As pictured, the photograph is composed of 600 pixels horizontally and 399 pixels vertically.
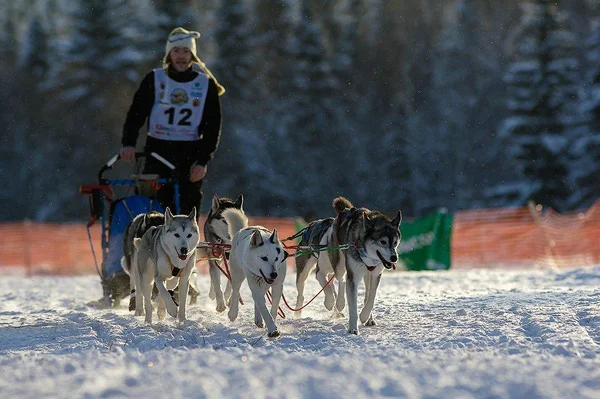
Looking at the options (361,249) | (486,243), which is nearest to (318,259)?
(361,249)

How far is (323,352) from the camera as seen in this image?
17.2 ft

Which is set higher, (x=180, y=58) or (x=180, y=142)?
(x=180, y=58)

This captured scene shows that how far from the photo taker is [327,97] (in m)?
41.1

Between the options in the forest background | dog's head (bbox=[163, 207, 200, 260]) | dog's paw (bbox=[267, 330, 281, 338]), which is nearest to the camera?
dog's paw (bbox=[267, 330, 281, 338])

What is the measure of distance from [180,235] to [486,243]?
12731mm

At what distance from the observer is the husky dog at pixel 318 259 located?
6.99 metres

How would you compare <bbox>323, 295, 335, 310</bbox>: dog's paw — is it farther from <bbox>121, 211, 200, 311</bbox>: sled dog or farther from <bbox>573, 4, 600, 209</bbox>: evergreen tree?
<bbox>573, 4, 600, 209</bbox>: evergreen tree

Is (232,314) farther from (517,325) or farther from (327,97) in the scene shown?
(327,97)

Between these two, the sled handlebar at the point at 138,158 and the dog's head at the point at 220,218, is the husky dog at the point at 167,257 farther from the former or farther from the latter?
the sled handlebar at the point at 138,158

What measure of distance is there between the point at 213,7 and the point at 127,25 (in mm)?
5398

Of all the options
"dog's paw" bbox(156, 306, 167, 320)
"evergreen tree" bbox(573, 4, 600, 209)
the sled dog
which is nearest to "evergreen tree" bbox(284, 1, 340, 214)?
"evergreen tree" bbox(573, 4, 600, 209)

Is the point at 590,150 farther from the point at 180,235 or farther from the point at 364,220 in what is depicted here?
the point at 180,235

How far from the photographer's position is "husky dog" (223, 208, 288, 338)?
20.0 feet

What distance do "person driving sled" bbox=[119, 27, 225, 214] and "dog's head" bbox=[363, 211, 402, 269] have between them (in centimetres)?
210
